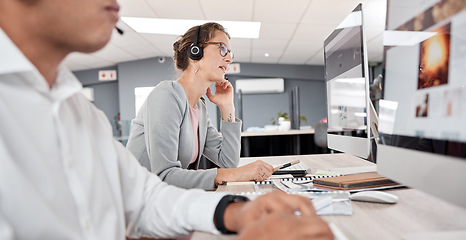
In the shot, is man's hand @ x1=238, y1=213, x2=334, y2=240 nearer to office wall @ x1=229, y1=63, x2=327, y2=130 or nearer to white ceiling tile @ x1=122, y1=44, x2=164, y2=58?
white ceiling tile @ x1=122, y1=44, x2=164, y2=58

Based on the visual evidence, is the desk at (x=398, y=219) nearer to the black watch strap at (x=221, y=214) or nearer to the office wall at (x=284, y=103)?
the black watch strap at (x=221, y=214)

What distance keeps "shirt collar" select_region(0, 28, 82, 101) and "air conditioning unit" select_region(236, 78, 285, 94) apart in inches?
298

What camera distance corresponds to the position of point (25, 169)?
43 centimetres

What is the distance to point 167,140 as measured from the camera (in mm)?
1096

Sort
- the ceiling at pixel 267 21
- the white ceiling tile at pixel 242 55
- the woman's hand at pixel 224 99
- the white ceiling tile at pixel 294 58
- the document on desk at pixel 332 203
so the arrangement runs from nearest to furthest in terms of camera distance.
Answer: the document on desk at pixel 332 203, the woman's hand at pixel 224 99, the ceiling at pixel 267 21, the white ceiling tile at pixel 242 55, the white ceiling tile at pixel 294 58

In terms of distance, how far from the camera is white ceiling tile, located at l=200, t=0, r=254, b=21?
3619 mm

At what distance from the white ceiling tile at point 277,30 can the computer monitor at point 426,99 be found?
13.3ft

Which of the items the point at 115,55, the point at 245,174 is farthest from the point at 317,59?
the point at 245,174

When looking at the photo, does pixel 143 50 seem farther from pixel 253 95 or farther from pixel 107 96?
pixel 253 95

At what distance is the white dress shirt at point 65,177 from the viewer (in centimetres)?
41

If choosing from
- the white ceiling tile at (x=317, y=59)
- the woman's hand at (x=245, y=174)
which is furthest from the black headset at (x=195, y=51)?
the white ceiling tile at (x=317, y=59)

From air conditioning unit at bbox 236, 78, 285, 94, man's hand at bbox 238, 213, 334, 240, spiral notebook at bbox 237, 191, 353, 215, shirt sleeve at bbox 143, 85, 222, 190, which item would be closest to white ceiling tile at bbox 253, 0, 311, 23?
shirt sleeve at bbox 143, 85, 222, 190

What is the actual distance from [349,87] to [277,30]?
3.86 metres

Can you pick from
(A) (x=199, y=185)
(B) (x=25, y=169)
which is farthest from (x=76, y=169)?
(A) (x=199, y=185)
